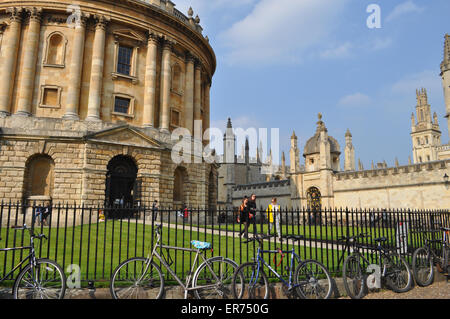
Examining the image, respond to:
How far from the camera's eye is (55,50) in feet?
77.6

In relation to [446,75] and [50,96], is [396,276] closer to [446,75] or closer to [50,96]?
[50,96]

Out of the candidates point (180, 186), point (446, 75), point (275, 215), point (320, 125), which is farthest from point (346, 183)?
point (446, 75)

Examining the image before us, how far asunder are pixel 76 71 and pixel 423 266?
75.2ft

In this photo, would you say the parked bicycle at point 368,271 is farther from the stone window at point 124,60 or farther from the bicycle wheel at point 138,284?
the stone window at point 124,60

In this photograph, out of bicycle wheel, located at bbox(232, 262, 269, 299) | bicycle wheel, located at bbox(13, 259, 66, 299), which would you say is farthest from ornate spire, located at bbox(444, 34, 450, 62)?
bicycle wheel, located at bbox(13, 259, 66, 299)

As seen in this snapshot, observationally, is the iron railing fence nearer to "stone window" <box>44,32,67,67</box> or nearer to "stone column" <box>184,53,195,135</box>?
"stone window" <box>44,32,67,67</box>

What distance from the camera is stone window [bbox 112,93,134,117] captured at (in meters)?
24.4

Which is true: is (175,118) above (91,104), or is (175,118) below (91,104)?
above

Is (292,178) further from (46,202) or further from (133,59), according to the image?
(46,202)

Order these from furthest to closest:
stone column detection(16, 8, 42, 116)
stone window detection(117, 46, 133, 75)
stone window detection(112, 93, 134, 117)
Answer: stone window detection(117, 46, 133, 75) < stone window detection(112, 93, 134, 117) < stone column detection(16, 8, 42, 116)

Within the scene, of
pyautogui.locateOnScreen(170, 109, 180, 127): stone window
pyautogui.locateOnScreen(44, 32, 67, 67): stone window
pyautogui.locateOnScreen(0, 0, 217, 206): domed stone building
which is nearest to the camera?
pyautogui.locateOnScreen(0, 0, 217, 206): domed stone building

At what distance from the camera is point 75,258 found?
8.50 metres

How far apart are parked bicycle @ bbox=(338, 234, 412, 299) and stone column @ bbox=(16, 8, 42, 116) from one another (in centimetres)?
2200

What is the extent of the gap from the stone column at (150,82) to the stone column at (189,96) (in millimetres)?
3913
